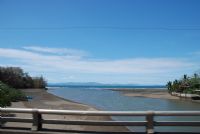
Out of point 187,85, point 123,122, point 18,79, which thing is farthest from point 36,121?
point 18,79

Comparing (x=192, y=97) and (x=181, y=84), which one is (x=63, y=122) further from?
(x=181, y=84)

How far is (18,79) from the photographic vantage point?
438ft

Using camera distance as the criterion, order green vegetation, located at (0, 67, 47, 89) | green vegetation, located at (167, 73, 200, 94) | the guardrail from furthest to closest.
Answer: green vegetation, located at (0, 67, 47, 89) < green vegetation, located at (167, 73, 200, 94) < the guardrail

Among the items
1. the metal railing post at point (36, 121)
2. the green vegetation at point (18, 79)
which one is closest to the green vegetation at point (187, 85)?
the green vegetation at point (18, 79)

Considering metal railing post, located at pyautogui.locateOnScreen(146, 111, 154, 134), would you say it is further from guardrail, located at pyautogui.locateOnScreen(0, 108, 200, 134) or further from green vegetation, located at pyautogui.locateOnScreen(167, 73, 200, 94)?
green vegetation, located at pyautogui.locateOnScreen(167, 73, 200, 94)

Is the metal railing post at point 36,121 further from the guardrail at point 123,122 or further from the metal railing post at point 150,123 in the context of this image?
the metal railing post at point 150,123

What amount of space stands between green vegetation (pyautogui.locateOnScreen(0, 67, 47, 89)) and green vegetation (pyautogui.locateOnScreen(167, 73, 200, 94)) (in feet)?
150

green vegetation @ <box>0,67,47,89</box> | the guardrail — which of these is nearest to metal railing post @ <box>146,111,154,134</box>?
the guardrail

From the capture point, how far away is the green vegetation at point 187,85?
94.1m

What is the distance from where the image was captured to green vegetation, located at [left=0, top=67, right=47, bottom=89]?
389ft

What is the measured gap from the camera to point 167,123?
31.2 feet

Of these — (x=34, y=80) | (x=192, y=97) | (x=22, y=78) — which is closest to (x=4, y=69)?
(x=22, y=78)

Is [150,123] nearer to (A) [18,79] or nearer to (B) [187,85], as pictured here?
(B) [187,85]

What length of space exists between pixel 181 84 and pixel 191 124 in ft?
319
